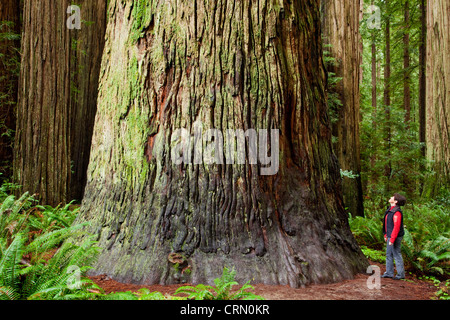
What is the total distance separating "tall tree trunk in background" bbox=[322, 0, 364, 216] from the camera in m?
8.19

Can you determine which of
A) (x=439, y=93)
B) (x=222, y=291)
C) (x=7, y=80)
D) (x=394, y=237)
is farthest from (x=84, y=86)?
(x=439, y=93)

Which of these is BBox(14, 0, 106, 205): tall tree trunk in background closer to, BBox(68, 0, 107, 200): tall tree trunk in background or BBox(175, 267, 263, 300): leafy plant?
BBox(68, 0, 107, 200): tall tree trunk in background

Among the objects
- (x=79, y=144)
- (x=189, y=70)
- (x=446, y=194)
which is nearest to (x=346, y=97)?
(x=446, y=194)

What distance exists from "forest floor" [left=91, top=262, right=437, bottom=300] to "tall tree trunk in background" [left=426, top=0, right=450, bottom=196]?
6.99 m


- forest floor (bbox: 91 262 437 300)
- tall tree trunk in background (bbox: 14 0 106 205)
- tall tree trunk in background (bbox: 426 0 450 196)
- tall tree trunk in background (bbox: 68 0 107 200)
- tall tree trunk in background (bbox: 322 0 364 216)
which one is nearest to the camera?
forest floor (bbox: 91 262 437 300)

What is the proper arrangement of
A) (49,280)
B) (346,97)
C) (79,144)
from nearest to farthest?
(49,280) < (79,144) < (346,97)

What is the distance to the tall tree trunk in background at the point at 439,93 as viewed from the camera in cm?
908

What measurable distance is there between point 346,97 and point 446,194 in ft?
12.3

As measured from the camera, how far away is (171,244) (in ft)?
10.0

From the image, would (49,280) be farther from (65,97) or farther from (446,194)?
(446,194)

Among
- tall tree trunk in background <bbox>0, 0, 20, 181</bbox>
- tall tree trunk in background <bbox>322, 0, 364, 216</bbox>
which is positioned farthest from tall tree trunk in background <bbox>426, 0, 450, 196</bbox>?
tall tree trunk in background <bbox>0, 0, 20, 181</bbox>

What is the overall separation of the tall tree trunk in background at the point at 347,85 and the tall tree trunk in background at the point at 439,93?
262 centimetres

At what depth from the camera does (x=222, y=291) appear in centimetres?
252

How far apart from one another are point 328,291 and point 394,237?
1573 mm
